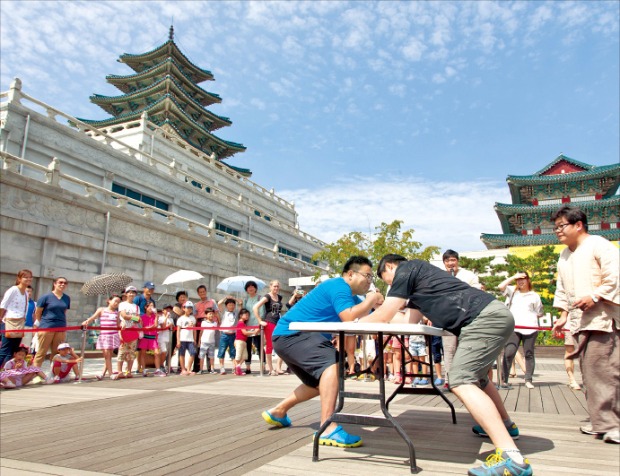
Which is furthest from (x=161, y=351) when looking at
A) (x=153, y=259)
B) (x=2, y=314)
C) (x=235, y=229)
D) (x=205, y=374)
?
(x=235, y=229)

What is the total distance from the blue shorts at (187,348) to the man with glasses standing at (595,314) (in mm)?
7200

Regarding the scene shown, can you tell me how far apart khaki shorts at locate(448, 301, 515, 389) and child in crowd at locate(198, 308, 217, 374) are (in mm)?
7087

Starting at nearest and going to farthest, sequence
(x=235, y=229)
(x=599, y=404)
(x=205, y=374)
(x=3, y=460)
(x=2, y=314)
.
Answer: (x=3, y=460), (x=599, y=404), (x=2, y=314), (x=205, y=374), (x=235, y=229)

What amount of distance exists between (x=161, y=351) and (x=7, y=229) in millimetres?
7089

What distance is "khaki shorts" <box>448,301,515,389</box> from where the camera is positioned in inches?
104

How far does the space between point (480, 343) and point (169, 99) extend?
3692 cm

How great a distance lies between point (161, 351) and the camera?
9.48 meters

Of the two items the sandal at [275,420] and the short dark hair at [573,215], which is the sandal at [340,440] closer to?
the sandal at [275,420]

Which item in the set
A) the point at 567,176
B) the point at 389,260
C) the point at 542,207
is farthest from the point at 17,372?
the point at 567,176

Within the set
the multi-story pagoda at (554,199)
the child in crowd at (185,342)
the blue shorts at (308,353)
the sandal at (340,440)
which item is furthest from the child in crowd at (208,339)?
the multi-story pagoda at (554,199)

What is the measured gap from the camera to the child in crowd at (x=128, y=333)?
8203 millimetres

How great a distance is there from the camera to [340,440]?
3.09 metres

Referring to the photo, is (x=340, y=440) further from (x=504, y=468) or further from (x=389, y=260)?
(x=389, y=260)

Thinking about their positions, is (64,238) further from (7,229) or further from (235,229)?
(235,229)
